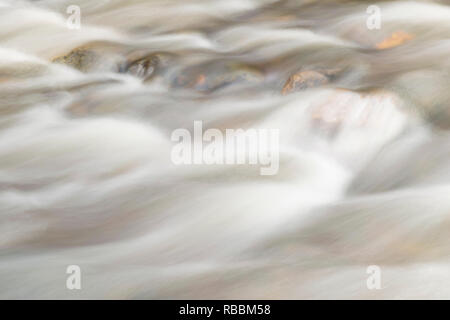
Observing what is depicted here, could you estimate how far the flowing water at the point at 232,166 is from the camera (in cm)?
276

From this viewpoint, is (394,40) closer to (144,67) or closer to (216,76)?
(216,76)

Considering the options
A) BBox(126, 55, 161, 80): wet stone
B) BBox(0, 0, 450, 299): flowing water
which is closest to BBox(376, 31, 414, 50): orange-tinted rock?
BBox(0, 0, 450, 299): flowing water

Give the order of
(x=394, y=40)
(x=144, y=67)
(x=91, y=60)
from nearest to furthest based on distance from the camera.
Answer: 1. (x=144, y=67)
2. (x=394, y=40)
3. (x=91, y=60)

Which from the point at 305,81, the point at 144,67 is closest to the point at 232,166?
the point at 305,81

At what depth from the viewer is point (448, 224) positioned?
2879mm

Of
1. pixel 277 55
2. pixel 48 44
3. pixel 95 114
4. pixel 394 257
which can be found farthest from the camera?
pixel 48 44

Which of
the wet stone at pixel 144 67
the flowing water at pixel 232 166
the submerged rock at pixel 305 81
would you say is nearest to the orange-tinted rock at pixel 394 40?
the flowing water at pixel 232 166

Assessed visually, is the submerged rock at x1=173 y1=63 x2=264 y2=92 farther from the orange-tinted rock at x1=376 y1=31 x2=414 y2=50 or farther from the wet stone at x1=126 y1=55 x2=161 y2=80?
the orange-tinted rock at x1=376 y1=31 x2=414 y2=50

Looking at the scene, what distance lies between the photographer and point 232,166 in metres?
3.81

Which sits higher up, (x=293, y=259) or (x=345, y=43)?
(x=345, y=43)

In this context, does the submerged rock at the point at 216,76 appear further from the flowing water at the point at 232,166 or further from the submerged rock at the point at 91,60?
the submerged rock at the point at 91,60
